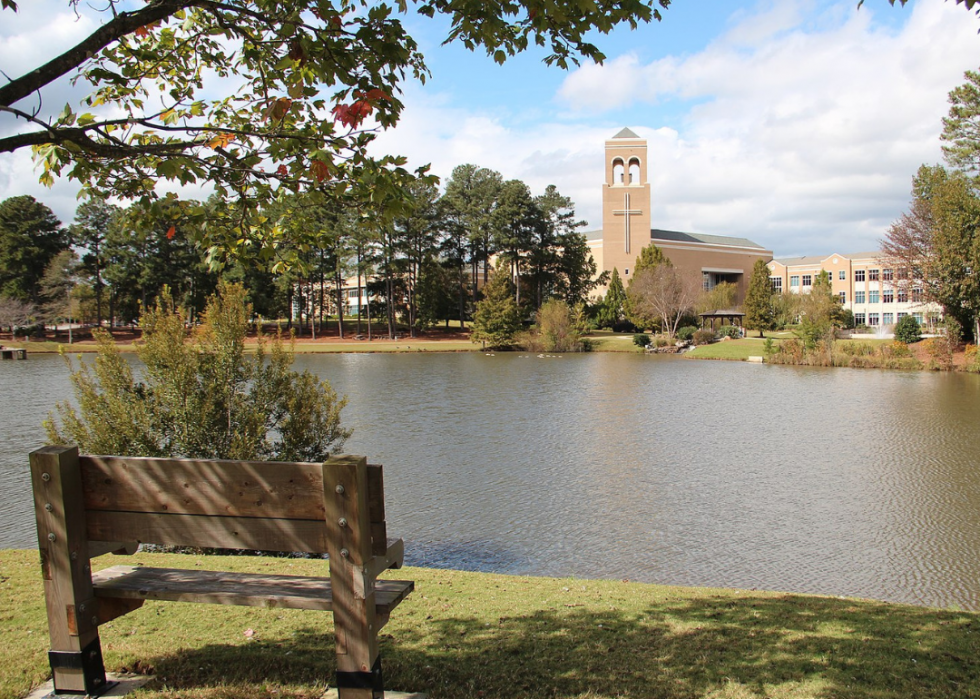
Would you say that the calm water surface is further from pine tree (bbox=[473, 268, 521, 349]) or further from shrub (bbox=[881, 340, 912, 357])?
pine tree (bbox=[473, 268, 521, 349])

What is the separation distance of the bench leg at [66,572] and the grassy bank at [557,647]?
370mm

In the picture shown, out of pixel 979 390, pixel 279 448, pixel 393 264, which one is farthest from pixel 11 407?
pixel 393 264

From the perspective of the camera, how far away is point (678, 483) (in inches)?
473

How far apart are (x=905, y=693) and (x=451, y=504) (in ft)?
24.4

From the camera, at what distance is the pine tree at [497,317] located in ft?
167

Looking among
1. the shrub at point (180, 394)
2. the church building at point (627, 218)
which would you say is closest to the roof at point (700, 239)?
the church building at point (627, 218)

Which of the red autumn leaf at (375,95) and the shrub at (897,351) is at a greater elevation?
the red autumn leaf at (375,95)

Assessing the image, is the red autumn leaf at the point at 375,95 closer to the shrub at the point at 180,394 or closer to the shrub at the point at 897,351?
the shrub at the point at 180,394

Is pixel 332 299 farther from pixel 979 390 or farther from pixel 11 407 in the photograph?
pixel 979 390

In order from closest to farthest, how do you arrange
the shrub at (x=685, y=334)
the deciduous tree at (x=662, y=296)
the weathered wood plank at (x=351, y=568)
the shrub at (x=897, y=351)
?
1. the weathered wood plank at (x=351, y=568)
2. the shrub at (x=897, y=351)
3. the shrub at (x=685, y=334)
4. the deciduous tree at (x=662, y=296)

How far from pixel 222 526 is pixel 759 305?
68.6 meters

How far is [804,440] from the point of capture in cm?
1611

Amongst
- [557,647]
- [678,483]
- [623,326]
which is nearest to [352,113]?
[557,647]

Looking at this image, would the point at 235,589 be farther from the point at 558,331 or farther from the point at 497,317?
the point at 497,317
